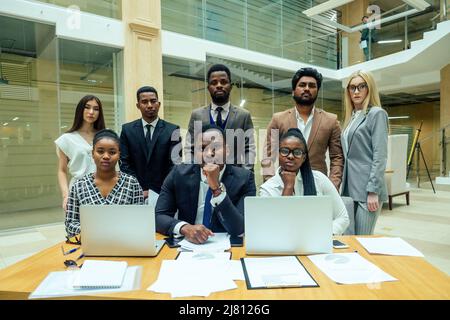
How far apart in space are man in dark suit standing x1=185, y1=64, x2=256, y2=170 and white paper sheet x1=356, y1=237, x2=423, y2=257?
1054mm

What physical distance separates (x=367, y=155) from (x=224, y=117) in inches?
43.1

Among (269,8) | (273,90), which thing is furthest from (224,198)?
(269,8)

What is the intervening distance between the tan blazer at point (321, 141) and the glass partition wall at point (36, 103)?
3.92m

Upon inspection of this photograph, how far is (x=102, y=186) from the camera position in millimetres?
1870

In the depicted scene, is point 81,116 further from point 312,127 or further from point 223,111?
point 312,127

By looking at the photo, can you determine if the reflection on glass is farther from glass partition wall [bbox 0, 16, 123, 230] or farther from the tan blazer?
the tan blazer

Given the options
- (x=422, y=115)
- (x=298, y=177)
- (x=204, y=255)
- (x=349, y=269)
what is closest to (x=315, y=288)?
(x=349, y=269)

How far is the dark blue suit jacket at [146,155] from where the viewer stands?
8.66ft

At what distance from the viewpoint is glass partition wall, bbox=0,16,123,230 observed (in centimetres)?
481

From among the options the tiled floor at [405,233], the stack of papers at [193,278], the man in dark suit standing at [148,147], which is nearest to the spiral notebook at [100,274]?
the stack of papers at [193,278]

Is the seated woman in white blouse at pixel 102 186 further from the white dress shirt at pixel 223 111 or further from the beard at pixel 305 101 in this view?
the beard at pixel 305 101

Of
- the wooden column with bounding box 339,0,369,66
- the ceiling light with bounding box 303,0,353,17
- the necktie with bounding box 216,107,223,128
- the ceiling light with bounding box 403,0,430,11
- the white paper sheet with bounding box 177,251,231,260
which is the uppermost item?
the wooden column with bounding box 339,0,369,66

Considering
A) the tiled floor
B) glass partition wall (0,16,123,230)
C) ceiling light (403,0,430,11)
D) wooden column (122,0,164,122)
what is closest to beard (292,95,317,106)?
the tiled floor

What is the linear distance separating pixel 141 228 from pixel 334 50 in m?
9.67
